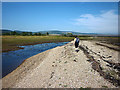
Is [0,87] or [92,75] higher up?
[92,75]

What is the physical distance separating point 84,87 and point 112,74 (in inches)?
166

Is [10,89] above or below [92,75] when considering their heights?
below

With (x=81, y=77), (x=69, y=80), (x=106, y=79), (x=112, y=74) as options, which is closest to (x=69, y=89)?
(x=69, y=80)

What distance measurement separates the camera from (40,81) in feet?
30.5

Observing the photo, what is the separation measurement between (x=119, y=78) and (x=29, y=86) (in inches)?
378

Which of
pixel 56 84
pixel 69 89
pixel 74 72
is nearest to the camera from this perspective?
pixel 69 89

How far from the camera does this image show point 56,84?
831cm

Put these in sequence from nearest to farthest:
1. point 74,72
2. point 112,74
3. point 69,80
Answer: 1. point 69,80
2. point 112,74
3. point 74,72

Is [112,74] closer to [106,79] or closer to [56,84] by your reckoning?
[106,79]

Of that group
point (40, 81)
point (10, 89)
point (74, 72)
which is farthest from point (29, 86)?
point (74, 72)

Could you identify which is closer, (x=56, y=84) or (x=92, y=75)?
(x=56, y=84)

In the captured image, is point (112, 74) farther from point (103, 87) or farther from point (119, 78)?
point (103, 87)

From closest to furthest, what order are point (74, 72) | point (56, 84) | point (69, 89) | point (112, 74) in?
point (69, 89)
point (56, 84)
point (112, 74)
point (74, 72)

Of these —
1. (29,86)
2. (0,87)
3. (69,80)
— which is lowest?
(0,87)
